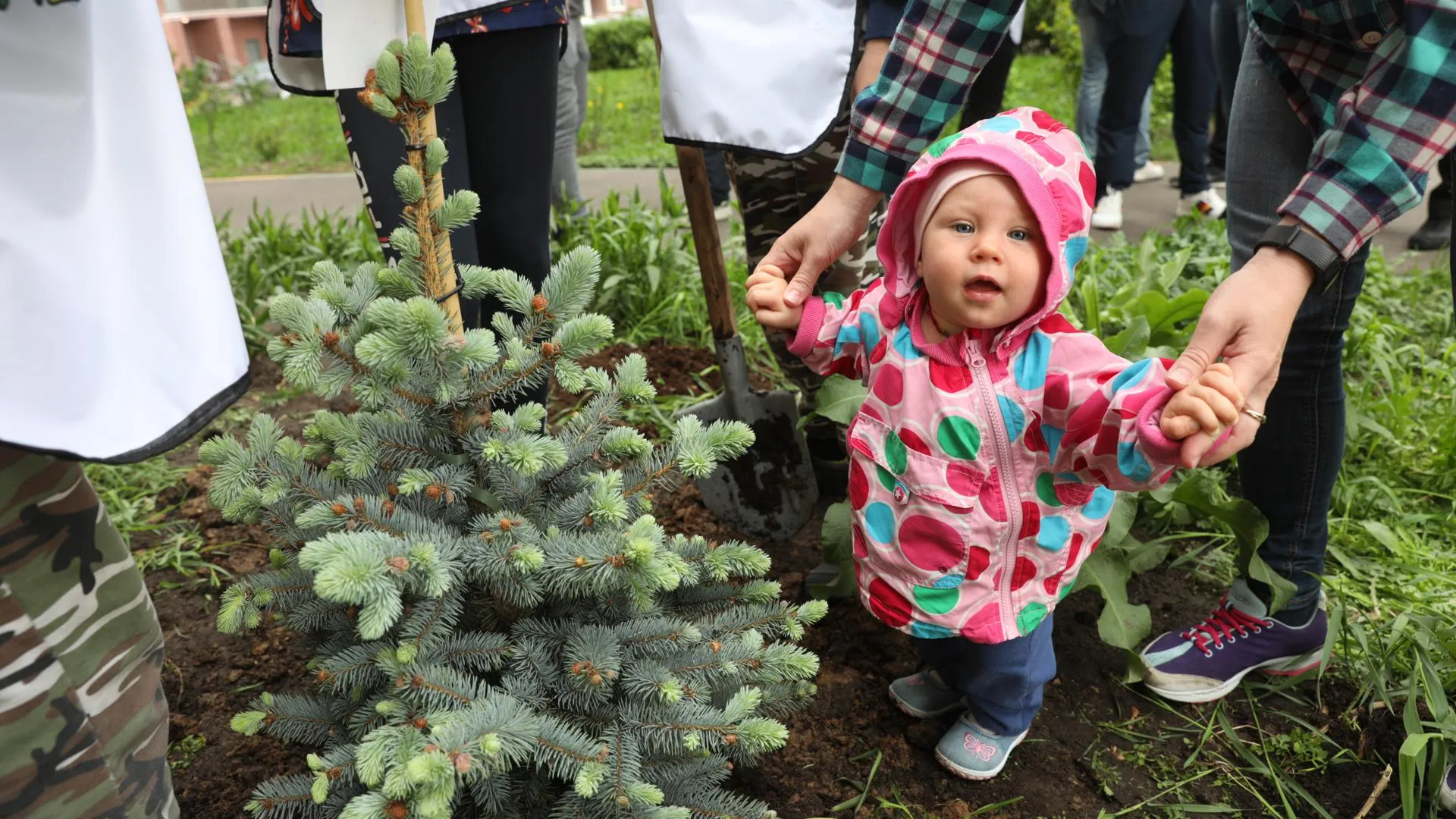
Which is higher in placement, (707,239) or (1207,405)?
(1207,405)

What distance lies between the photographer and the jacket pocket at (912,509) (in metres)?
1.50

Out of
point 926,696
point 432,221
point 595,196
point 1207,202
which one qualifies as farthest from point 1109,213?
point 432,221

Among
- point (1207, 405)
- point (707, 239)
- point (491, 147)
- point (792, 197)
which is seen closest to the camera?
point (1207, 405)

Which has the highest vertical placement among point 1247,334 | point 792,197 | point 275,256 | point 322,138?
point 1247,334

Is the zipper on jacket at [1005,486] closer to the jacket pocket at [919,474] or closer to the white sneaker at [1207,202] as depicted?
the jacket pocket at [919,474]

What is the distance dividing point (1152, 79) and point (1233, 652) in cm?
381

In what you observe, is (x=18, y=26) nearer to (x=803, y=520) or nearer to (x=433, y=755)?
(x=433, y=755)

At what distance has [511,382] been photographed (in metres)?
1.41

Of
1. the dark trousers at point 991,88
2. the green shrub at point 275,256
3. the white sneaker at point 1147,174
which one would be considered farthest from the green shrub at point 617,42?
the green shrub at point 275,256

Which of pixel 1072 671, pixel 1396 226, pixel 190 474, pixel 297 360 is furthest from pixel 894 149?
pixel 1396 226

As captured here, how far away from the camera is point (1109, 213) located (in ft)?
16.9

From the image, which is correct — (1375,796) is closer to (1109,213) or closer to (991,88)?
(991,88)

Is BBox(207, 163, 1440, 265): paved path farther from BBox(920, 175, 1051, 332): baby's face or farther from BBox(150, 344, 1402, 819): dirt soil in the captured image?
BBox(920, 175, 1051, 332): baby's face

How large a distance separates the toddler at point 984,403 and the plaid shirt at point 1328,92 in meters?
0.16
